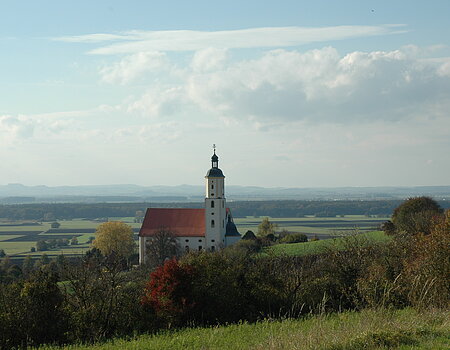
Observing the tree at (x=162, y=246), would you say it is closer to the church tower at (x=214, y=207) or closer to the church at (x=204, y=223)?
the church at (x=204, y=223)

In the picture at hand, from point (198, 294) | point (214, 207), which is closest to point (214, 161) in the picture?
point (214, 207)

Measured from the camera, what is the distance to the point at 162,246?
6638 cm

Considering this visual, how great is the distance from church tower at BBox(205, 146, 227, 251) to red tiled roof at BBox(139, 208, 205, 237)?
1.46 meters

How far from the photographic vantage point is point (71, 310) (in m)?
17.5

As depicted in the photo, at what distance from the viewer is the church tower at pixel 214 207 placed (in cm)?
7056

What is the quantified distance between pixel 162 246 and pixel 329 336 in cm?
5597

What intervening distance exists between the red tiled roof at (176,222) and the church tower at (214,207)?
1.46 metres

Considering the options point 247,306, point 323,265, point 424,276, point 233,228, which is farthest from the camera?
point 233,228

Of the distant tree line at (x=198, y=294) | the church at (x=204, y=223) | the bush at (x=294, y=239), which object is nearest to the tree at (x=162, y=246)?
the church at (x=204, y=223)

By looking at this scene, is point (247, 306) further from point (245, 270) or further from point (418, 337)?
point (418, 337)

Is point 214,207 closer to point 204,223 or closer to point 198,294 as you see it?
point 204,223

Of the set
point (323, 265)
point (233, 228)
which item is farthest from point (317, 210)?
point (323, 265)

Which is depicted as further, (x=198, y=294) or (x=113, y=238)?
(x=113, y=238)

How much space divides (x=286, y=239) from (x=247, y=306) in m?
48.5
